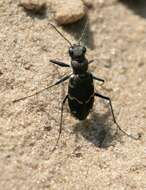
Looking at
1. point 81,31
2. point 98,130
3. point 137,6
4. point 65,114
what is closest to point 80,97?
point 65,114

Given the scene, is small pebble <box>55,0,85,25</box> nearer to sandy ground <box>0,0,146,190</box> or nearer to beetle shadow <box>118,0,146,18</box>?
sandy ground <box>0,0,146,190</box>

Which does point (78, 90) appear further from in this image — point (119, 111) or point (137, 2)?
point (137, 2)

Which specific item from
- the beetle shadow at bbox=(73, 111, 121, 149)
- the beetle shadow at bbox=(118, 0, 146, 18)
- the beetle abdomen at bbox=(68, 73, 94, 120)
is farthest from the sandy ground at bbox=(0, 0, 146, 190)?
the beetle shadow at bbox=(118, 0, 146, 18)

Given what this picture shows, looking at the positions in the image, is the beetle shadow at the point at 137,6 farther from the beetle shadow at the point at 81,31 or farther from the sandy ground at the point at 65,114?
the beetle shadow at the point at 81,31

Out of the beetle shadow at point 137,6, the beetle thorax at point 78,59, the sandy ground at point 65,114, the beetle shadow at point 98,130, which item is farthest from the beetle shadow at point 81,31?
the beetle shadow at point 98,130

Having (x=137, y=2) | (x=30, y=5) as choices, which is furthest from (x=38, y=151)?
(x=137, y=2)
